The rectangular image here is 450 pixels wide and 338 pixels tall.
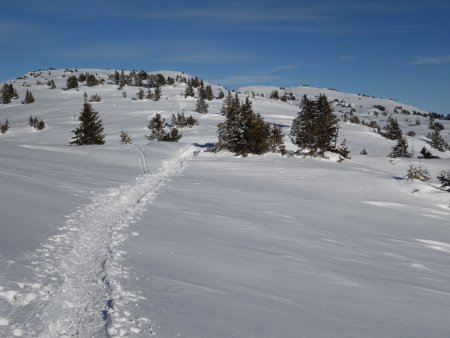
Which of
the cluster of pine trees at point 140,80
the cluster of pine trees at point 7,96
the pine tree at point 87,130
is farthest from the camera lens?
the cluster of pine trees at point 140,80

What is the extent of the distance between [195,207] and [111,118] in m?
66.3

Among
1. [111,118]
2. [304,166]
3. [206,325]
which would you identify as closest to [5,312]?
[206,325]

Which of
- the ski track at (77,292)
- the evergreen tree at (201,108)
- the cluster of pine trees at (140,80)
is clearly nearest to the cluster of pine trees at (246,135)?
the ski track at (77,292)

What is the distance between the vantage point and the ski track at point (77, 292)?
15.9 ft

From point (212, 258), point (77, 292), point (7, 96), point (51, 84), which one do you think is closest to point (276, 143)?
point (212, 258)

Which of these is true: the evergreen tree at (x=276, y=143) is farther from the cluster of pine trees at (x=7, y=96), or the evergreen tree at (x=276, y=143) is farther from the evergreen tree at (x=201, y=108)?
the cluster of pine trees at (x=7, y=96)

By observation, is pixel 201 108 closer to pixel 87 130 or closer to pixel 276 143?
pixel 87 130

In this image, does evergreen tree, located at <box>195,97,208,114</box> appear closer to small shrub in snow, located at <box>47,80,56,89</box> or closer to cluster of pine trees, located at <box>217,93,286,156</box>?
cluster of pine trees, located at <box>217,93,286,156</box>

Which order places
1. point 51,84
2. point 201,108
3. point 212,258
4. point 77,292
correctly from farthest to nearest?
1. point 51,84
2. point 201,108
3. point 212,258
4. point 77,292

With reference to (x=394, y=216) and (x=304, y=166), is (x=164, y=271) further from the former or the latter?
(x=304, y=166)

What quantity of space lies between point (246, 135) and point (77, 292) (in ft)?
109

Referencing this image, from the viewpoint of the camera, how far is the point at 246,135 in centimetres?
3856

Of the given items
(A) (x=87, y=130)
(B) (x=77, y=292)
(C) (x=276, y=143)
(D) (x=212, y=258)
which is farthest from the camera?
(A) (x=87, y=130)

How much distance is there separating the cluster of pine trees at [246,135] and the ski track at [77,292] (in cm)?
2863
